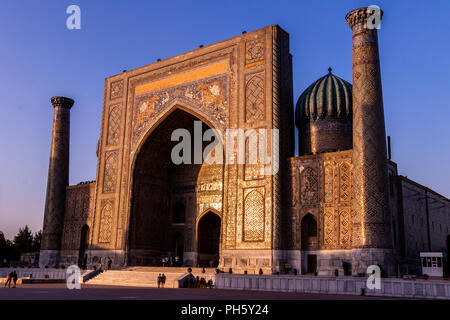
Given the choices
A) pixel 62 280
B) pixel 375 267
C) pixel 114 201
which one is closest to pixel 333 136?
pixel 375 267

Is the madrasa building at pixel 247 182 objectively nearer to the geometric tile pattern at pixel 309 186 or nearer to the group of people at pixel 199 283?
the geometric tile pattern at pixel 309 186

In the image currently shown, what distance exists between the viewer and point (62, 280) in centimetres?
1569

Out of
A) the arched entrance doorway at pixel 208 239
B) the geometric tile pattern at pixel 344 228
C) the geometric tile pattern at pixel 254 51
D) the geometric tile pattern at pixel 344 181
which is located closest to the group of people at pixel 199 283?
the geometric tile pattern at pixel 344 228

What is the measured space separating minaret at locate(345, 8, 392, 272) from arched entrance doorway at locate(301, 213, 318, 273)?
1645 millimetres

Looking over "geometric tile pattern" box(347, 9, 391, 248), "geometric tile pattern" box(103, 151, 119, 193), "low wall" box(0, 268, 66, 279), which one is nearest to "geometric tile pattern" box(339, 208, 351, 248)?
"geometric tile pattern" box(347, 9, 391, 248)

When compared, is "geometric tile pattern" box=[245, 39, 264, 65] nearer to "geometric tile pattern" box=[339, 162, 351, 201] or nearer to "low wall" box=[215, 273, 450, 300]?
"geometric tile pattern" box=[339, 162, 351, 201]

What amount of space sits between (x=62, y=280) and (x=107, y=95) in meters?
7.46

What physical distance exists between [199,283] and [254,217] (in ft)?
8.20

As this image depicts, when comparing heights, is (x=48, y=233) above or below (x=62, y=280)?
above

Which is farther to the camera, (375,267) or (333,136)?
(333,136)

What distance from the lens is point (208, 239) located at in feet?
57.9

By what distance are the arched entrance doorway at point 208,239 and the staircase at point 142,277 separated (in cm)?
238

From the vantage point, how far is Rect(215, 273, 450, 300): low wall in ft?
28.6
